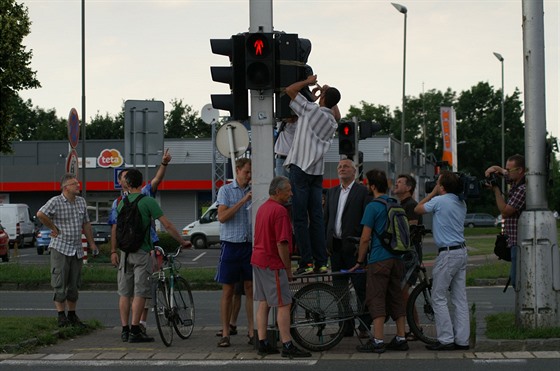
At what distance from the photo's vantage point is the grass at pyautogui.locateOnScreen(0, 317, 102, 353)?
38.2ft

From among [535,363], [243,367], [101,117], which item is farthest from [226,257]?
[101,117]

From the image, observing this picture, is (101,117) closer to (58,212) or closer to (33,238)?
(33,238)

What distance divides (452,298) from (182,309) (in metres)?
3.19

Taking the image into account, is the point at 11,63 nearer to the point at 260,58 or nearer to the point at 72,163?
the point at 72,163

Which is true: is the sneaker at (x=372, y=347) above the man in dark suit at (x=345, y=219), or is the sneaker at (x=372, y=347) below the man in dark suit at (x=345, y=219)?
below

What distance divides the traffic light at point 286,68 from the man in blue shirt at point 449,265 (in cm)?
175

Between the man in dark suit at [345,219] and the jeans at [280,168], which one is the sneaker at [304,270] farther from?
→ the jeans at [280,168]

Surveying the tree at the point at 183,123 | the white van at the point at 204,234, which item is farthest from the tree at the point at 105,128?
the white van at the point at 204,234

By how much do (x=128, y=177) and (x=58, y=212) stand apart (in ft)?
4.06

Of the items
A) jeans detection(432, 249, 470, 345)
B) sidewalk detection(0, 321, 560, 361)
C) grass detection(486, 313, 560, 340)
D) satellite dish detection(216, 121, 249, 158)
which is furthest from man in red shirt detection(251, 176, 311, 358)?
satellite dish detection(216, 121, 249, 158)

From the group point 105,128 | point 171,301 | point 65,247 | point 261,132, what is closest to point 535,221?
point 261,132

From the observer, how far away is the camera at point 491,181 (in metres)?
11.6

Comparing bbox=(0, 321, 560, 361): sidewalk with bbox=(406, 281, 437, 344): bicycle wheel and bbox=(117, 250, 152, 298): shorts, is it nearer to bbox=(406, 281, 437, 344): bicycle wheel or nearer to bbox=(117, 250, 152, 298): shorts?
bbox=(406, 281, 437, 344): bicycle wheel

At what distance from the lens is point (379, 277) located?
37.0 feet
